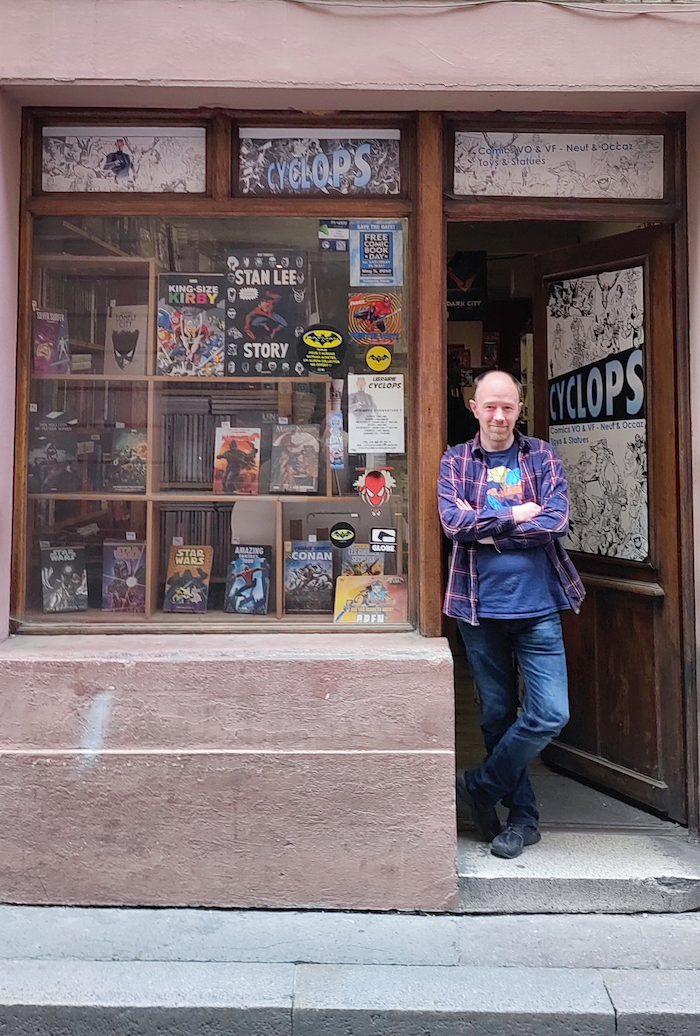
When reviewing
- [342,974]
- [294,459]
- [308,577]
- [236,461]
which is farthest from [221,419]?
[342,974]

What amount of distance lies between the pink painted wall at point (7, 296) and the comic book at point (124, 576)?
1.56 feet

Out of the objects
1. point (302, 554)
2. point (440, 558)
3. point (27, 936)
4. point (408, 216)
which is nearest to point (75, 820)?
point (27, 936)

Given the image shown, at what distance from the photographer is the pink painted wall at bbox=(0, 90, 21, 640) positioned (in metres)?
3.97

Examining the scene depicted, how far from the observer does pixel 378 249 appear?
425cm

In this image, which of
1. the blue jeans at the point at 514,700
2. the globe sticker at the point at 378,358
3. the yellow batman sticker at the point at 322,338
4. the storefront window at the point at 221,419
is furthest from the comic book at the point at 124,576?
the blue jeans at the point at 514,700

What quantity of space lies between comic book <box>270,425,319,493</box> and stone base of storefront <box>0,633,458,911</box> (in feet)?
3.23

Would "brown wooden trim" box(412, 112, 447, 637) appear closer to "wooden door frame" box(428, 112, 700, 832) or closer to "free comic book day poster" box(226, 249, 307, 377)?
"wooden door frame" box(428, 112, 700, 832)

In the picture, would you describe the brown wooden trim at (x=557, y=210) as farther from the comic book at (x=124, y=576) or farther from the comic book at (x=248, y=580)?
the comic book at (x=124, y=576)

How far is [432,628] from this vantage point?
4.05 meters

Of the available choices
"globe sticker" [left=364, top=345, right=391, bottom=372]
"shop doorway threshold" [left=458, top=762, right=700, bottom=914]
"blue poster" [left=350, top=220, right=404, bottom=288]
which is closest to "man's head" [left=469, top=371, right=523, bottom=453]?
"globe sticker" [left=364, top=345, right=391, bottom=372]

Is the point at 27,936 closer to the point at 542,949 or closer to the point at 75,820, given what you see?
the point at 75,820

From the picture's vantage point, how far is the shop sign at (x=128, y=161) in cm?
419

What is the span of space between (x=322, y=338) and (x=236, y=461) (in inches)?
30.2

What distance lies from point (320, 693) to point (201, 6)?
316cm
